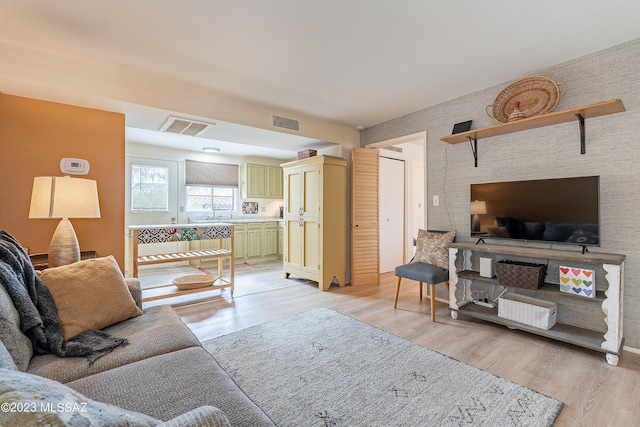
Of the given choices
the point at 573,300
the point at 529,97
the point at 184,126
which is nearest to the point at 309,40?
the point at 184,126

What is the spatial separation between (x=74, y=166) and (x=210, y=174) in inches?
142

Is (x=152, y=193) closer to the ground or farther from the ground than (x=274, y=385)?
farther from the ground

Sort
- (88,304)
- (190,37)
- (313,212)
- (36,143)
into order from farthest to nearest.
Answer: (313,212)
(36,143)
(190,37)
(88,304)

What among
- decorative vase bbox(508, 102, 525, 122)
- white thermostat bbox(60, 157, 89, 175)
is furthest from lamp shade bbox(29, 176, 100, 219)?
decorative vase bbox(508, 102, 525, 122)

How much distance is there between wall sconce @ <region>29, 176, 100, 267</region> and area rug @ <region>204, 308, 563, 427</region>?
1275 millimetres

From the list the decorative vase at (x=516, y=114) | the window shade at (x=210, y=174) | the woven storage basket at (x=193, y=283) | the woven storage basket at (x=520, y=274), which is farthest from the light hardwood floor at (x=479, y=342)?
the window shade at (x=210, y=174)

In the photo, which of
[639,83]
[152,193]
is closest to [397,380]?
[639,83]

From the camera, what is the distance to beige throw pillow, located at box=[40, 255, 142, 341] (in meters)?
1.52

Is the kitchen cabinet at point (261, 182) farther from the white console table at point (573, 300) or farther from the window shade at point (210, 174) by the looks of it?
the white console table at point (573, 300)

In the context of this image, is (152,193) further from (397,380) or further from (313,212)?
(397,380)

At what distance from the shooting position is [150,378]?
44.8 inches

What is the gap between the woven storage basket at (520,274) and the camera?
2418 mm

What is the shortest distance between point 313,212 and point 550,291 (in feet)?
9.10

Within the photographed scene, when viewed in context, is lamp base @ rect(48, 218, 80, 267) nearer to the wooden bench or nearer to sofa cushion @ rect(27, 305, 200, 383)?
sofa cushion @ rect(27, 305, 200, 383)
